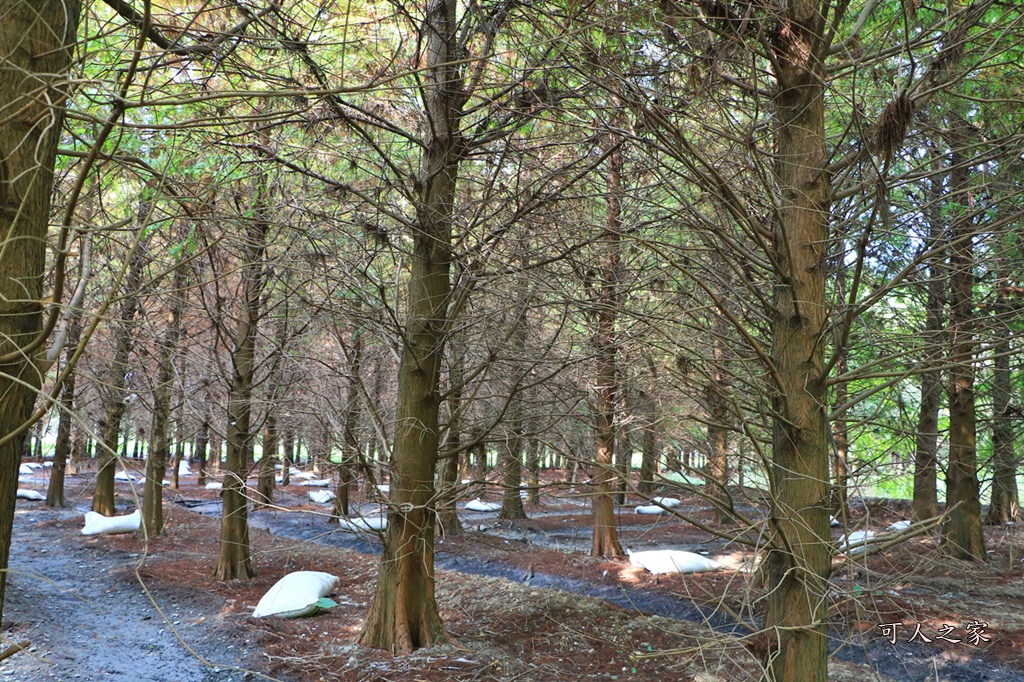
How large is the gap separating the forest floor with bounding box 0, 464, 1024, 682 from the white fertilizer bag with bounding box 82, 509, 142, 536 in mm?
384

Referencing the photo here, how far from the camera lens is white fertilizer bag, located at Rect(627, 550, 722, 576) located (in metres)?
10.6

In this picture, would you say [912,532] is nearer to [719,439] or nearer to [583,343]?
[583,343]

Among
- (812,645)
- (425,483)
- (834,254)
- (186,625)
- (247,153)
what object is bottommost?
(186,625)

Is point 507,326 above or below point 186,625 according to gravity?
above

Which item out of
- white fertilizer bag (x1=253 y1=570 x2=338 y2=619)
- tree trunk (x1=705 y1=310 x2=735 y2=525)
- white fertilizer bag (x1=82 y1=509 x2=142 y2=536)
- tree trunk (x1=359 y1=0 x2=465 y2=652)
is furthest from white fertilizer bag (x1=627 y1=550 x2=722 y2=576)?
white fertilizer bag (x1=82 y1=509 x2=142 y2=536)

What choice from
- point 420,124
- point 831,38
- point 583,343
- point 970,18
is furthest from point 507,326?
point 970,18

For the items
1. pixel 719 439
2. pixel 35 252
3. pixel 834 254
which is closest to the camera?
pixel 35 252

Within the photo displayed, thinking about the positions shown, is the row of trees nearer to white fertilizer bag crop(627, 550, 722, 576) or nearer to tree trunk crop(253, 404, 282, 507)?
tree trunk crop(253, 404, 282, 507)

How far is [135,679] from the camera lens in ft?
22.3

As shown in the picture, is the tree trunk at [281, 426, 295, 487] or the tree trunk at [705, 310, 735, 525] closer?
the tree trunk at [705, 310, 735, 525]

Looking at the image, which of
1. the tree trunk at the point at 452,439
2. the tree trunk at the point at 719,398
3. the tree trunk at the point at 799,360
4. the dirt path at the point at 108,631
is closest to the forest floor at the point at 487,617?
the dirt path at the point at 108,631

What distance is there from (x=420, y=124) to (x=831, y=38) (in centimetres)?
417

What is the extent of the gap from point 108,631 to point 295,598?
2.18m

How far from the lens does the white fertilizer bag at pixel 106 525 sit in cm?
1401
